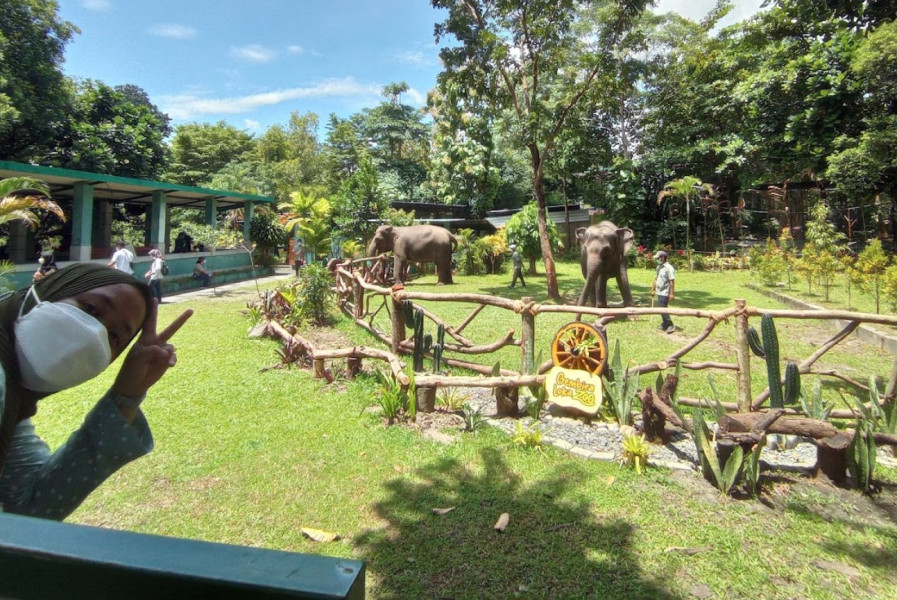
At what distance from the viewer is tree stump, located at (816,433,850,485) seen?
3.41m

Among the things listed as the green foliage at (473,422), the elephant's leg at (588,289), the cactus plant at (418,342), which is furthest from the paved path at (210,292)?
the green foliage at (473,422)

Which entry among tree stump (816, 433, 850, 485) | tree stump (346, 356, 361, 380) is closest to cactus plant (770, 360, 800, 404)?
tree stump (816, 433, 850, 485)

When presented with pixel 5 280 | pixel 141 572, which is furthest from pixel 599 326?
pixel 5 280

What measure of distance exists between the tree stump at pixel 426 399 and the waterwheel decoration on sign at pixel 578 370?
1115mm

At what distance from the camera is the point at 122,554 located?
61 centimetres

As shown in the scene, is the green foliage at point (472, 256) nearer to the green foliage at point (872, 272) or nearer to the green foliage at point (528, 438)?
the green foliage at point (872, 272)

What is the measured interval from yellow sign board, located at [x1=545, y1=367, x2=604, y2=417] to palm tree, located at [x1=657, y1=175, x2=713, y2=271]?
15226mm

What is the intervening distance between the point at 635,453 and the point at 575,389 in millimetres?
819

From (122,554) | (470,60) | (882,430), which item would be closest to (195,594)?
(122,554)

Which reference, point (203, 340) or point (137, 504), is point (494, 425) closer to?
point (137, 504)

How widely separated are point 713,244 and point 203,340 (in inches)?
778

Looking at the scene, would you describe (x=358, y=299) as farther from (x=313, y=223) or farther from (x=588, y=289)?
(x=313, y=223)

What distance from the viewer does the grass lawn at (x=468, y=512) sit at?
263 centimetres

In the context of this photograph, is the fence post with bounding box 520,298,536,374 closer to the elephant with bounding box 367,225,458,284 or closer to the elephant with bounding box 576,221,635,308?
the elephant with bounding box 576,221,635,308
